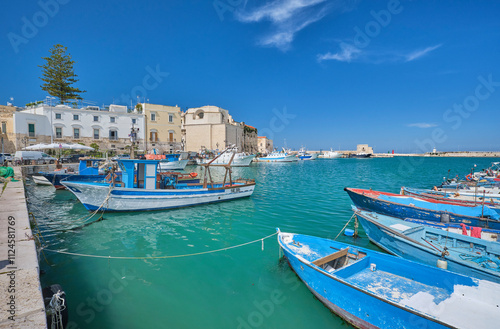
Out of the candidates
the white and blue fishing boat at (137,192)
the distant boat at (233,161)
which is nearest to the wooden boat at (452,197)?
the white and blue fishing boat at (137,192)

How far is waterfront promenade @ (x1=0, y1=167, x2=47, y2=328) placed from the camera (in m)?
3.21

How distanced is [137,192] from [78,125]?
115 ft

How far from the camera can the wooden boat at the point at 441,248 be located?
5723 mm

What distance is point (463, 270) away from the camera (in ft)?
19.0

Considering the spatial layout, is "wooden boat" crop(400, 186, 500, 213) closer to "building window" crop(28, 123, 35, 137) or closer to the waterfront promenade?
the waterfront promenade

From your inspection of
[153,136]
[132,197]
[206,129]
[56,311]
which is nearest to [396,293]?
[56,311]

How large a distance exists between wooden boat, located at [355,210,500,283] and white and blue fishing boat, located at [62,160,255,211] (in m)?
9.21

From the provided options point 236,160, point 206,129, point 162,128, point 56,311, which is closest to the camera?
A: point 56,311

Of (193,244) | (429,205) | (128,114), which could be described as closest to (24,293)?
(193,244)

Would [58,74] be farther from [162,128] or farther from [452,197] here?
[452,197]

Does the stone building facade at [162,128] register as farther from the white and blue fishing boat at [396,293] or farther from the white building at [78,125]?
the white and blue fishing boat at [396,293]

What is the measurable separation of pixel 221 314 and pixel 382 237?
562cm

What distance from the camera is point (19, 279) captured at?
4.07 metres

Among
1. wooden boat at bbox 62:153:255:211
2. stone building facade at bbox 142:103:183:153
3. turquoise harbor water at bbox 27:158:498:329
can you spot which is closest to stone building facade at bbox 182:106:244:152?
stone building facade at bbox 142:103:183:153
